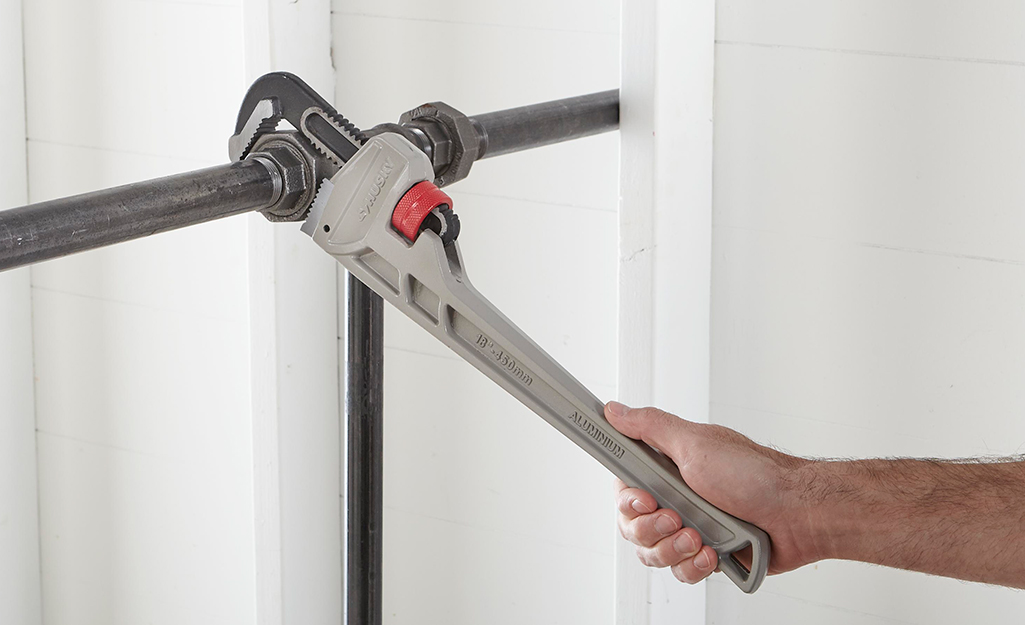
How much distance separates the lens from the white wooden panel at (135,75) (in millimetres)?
1324

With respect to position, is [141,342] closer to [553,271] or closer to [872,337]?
[553,271]

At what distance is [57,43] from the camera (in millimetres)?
1441

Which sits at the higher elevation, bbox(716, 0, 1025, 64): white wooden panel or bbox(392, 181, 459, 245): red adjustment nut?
bbox(716, 0, 1025, 64): white wooden panel

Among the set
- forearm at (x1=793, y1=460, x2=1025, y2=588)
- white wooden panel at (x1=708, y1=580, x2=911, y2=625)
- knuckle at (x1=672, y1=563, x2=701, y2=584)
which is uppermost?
forearm at (x1=793, y1=460, x2=1025, y2=588)

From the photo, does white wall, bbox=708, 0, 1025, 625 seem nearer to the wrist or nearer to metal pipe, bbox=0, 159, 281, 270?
the wrist

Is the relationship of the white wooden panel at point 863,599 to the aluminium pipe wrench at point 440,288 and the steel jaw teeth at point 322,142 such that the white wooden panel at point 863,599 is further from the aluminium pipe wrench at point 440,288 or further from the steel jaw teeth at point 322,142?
the steel jaw teeth at point 322,142

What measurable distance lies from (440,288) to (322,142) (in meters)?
0.11

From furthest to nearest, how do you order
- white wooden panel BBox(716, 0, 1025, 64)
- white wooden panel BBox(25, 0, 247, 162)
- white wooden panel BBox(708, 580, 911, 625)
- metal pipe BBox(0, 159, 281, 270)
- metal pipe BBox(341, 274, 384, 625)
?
white wooden panel BBox(25, 0, 247, 162), white wooden panel BBox(708, 580, 911, 625), white wooden panel BBox(716, 0, 1025, 64), metal pipe BBox(341, 274, 384, 625), metal pipe BBox(0, 159, 281, 270)

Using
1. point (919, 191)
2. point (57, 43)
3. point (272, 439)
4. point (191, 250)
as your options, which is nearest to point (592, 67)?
point (919, 191)

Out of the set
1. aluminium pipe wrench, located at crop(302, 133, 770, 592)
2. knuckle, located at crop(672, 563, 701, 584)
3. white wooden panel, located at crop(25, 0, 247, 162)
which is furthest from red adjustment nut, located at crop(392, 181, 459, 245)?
white wooden panel, located at crop(25, 0, 247, 162)

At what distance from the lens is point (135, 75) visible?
1394mm

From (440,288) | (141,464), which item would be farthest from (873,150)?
(141,464)

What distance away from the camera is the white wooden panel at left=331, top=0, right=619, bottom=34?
3.53 ft

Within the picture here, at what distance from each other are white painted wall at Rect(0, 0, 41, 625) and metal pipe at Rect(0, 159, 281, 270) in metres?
0.98
